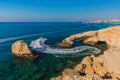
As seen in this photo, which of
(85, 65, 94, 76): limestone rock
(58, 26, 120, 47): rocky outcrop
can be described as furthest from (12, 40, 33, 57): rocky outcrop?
(85, 65, 94, 76): limestone rock

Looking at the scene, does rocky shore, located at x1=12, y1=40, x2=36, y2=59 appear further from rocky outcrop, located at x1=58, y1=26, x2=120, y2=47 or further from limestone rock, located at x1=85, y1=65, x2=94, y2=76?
limestone rock, located at x1=85, y1=65, x2=94, y2=76

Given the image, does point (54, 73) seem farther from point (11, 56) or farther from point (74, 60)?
point (11, 56)

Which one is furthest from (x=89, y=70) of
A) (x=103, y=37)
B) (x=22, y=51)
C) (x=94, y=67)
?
(x=103, y=37)

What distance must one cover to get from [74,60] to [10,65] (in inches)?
606

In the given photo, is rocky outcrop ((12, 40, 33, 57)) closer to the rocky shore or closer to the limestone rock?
the rocky shore

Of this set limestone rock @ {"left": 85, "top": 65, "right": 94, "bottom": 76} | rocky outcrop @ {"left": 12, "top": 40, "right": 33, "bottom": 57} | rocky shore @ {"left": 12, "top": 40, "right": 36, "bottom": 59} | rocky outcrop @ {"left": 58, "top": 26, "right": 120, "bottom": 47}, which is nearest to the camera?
limestone rock @ {"left": 85, "top": 65, "right": 94, "bottom": 76}

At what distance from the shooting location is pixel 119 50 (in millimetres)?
33156

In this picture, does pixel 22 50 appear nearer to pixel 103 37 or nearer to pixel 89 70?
pixel 89 70

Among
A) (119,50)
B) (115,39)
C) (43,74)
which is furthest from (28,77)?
(115,39)

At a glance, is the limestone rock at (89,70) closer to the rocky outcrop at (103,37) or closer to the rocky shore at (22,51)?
the rocky shore at (22,51)

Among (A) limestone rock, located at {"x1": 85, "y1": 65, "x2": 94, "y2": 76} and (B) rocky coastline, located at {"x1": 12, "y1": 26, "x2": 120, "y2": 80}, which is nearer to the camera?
(B) rocky coastline, located at {"x1": 12, "y1": 26, "x2": 120, "y2": 80}

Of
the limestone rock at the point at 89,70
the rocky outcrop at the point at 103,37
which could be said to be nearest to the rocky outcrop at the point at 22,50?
the rocky outcrop at the point at 103,37

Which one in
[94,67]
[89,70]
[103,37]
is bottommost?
[89,70]

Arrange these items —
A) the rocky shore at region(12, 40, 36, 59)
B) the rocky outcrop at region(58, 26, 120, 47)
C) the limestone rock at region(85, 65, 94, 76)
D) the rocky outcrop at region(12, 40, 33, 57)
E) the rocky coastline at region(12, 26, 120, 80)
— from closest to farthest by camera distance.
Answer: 1. the rocky coastline at region(12, 26, 120, 80)
2. the limestone rock at region(85, 65, 94, 76)
3. the rocky shore at region(12, 40, 36, 59)
4. the rocky outcrop at region(12, 40, 33, 57)
5. the rocky outcrop at region(58, 26, 120, 47)
